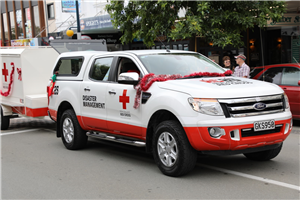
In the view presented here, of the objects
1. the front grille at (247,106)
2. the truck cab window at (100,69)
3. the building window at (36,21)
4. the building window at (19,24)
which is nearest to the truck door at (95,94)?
the truck cab window at (100,69)

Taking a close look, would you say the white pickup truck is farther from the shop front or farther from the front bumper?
the shop front

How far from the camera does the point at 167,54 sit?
680 cm

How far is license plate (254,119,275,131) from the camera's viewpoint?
5.27 meters

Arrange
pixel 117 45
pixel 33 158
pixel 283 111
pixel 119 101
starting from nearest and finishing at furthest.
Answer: pixel 283 111 < pixel 119 101 < pixel 33 158 < pixel 117 45

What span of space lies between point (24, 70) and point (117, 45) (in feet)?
50.9

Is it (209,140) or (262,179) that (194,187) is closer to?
(209,140)

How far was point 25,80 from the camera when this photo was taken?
10445mm

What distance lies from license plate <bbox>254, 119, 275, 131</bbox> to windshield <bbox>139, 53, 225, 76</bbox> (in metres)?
1.56

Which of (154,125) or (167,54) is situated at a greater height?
(167,54)

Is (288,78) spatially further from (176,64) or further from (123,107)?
(123,107)

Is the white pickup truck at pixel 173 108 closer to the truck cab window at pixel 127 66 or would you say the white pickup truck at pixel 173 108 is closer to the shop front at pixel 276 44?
the truck cab window at pixel 127 66

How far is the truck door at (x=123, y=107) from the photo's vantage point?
6281mm

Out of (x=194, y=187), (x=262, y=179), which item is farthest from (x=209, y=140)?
(x=262, y=179)

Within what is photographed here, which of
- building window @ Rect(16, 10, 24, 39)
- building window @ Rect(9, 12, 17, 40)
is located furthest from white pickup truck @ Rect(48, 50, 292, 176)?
building window @ Rect(9, 12, 17, 40)
